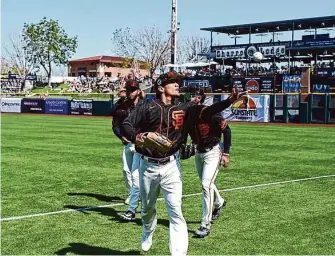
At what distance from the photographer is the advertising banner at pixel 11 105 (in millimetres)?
50938

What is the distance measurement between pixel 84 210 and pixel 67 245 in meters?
2.26

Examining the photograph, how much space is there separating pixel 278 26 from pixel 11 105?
89.8 ft

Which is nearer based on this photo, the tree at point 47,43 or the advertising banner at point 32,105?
the advertising banner at point 32,105

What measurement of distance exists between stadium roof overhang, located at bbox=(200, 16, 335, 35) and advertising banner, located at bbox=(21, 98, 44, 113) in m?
21.5

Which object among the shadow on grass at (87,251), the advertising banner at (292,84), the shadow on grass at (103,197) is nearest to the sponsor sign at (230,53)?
the advertising banner at (292,84)

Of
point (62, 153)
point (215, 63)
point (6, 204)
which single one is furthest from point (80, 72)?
point (6, 204)

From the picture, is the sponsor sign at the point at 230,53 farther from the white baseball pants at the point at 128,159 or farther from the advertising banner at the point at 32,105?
the white baseball pants at the point at 128,159

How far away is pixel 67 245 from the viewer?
734cm

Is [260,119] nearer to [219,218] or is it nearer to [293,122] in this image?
[293,122]

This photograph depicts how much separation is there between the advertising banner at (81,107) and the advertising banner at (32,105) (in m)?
3.97

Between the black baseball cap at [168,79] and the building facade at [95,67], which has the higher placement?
the building facade at [95,67]

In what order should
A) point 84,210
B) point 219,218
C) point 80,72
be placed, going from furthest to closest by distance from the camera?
1. point 80,72
2. point 84,210
3. point 219,218

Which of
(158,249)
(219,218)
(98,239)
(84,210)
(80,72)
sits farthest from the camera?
(80,72)

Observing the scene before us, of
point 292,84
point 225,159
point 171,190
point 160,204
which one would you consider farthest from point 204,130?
point 292,84
